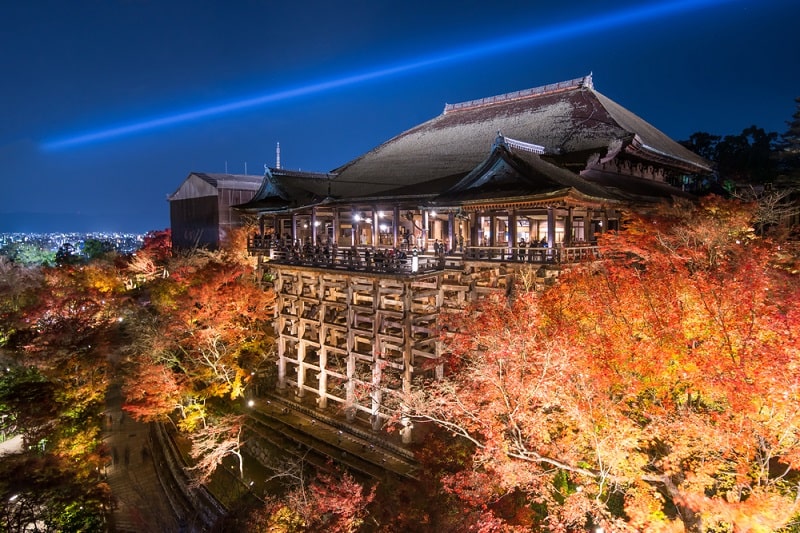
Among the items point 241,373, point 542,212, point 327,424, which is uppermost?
point 542,212

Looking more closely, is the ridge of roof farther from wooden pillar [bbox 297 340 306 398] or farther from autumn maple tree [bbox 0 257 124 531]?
autumn maple tree [bbox 0 257 124 531]

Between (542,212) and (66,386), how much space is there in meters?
20.2

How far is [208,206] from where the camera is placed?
35969 millimetres

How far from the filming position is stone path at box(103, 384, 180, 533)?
597 inches

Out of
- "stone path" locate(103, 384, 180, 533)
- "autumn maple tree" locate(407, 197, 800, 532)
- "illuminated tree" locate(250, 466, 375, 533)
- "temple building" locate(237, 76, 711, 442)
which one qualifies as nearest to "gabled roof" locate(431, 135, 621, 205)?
"temple building" locate(237, 76, 711, 442)

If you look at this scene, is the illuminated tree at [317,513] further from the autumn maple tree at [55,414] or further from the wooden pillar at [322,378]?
the wooden pillar at [322,378]

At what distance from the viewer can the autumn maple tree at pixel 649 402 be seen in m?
9.43

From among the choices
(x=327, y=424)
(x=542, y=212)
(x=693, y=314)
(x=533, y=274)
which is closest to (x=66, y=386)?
(x=327, y=424)

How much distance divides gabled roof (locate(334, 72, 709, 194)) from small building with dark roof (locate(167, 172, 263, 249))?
10934 mm

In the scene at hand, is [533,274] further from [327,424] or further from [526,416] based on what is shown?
[327,424]

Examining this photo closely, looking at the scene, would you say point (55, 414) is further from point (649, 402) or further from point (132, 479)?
point (649, 402)

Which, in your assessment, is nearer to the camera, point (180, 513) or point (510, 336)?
point (510, 336)

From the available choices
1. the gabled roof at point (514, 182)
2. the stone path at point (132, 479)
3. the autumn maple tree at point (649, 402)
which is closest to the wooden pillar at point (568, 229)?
the gabled roof at point (514, 182)

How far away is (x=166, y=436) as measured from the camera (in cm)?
1922
